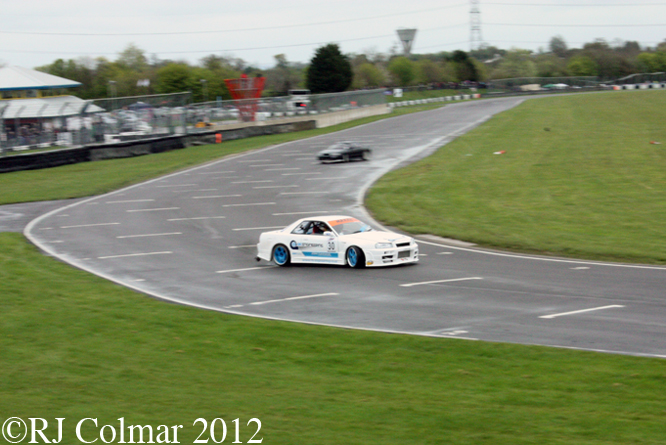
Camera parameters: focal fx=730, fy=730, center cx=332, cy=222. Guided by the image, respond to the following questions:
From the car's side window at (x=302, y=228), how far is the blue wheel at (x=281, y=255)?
19.0 inches

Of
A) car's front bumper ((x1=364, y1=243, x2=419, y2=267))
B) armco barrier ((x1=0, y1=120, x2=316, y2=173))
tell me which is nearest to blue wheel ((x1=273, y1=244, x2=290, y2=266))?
car's front bumper ((x1=364, y1=243, x2=419, y2=267))

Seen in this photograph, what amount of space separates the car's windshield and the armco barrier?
2694 cm

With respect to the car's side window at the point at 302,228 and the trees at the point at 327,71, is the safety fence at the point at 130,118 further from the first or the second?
the trees at the point at 327,71

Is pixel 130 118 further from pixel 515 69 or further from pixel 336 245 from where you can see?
pixel 515 69

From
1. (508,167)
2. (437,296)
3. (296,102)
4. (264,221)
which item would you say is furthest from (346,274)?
(296,102)

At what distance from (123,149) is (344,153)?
566 inches

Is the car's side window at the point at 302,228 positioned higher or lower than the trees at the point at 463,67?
lower

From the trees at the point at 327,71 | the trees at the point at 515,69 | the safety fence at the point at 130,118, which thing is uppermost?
the trees at the point at 515,69

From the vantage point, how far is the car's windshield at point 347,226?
1708 centimetres

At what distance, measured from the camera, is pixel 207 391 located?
7973mm

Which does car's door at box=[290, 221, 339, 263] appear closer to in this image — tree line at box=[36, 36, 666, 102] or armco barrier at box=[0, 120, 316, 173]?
armco barrier at box=[0, 120, 316, 173]

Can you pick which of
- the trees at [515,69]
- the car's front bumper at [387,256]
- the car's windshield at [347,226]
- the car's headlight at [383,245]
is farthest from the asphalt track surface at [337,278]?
the trees at [515,69]

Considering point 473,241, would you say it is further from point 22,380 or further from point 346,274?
point 22,380

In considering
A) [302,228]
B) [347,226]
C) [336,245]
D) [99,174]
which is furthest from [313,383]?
[99,174]
